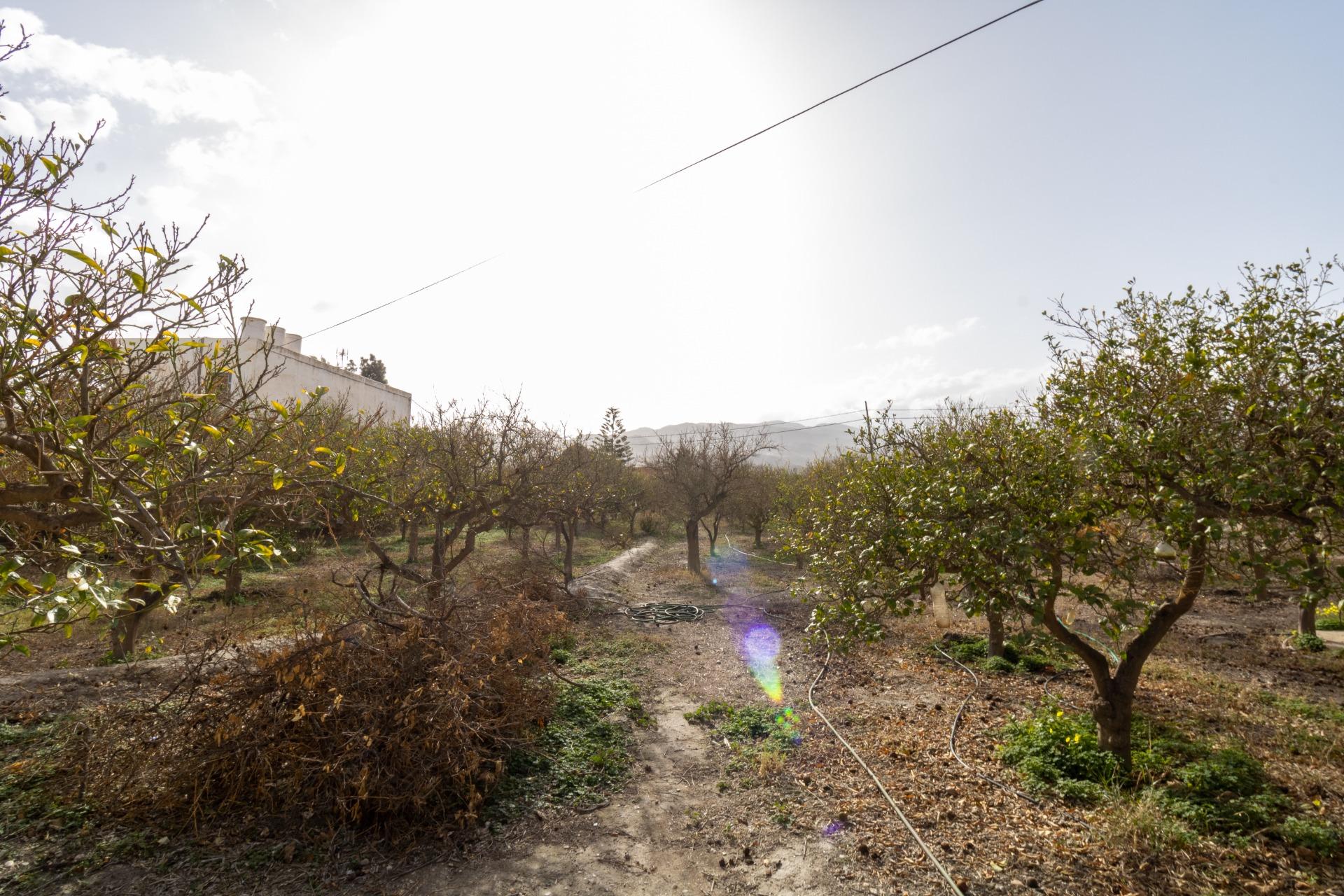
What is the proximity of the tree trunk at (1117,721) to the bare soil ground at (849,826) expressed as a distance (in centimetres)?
85

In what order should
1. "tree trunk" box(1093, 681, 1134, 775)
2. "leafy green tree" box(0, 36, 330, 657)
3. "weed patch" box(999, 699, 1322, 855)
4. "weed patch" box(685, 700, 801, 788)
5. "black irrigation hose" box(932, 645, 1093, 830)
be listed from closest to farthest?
1. "leafy green tree" box(0, 36, 330, 657)
2. "weed patch" box(999, 699, 1322, 855)
3. "black irrigation hose" box(932, 645, 1093, 830)
4. "tree trunk" box(1093, 681, 1134, 775)
5. "weed patch" box(685, 700, 801, 788)

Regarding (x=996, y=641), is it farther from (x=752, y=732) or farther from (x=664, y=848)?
(x=664, y=848)

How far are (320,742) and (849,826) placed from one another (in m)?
4.24

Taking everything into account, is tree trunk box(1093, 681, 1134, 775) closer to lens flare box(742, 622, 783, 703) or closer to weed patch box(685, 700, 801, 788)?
weed patch box(685, 700, 801, 788)

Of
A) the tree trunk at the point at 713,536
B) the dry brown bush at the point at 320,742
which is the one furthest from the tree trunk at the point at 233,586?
the tree trunk at the point at 713,536

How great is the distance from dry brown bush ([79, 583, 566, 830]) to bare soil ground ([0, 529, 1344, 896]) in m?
0.30

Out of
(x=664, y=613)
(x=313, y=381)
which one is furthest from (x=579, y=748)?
(x=313, y=381)

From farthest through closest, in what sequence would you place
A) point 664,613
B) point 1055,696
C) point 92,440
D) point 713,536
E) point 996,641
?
point 713,536, point 664,613, point 996,641, point 1055,696, point 92,440

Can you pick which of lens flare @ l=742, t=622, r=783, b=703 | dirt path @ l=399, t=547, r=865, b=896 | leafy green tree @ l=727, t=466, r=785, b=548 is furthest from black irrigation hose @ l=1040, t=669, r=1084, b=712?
leafy green tree @ l=727, t=466, r=785, b=548

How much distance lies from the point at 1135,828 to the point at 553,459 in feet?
38.4

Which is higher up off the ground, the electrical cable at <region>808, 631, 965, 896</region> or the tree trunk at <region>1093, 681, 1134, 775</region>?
the tree trunk at <region>1093, 681, 1134, 775</region>

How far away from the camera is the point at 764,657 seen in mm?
10477

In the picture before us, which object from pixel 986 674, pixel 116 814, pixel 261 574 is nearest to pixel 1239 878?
pixel 986 674

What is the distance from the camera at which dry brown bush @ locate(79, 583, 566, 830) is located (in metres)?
4.43
